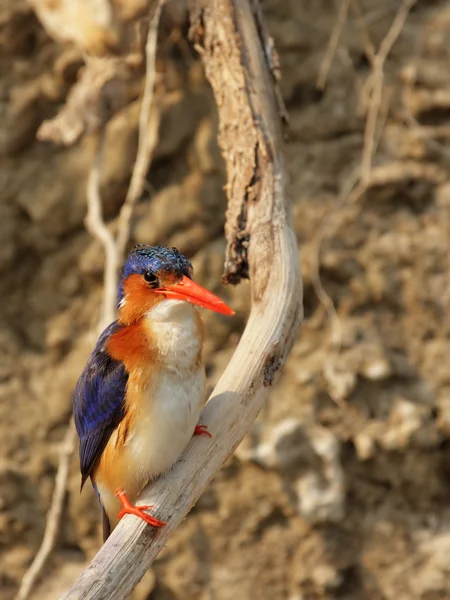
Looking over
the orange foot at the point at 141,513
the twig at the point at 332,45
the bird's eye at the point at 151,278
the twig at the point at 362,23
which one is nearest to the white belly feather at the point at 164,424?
the orange foot at the point at 141,513

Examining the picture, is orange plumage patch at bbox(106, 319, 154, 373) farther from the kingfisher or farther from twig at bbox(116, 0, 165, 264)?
twig at bbox(116, 0, 165, 264)

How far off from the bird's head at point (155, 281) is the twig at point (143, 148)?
96 centimetres

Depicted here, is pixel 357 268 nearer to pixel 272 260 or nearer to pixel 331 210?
pixel 331 210

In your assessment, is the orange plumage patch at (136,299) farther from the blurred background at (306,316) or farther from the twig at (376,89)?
the twig at (376,89)

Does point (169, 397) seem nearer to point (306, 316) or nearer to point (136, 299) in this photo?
point (136, 299)

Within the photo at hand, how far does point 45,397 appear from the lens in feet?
10.6

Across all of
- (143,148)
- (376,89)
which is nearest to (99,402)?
(143,148)

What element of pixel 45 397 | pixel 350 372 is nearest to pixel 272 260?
pixel 350 372

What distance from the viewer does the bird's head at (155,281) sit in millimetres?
2014

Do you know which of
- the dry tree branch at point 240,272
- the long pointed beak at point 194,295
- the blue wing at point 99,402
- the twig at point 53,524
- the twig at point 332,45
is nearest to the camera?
the dry tree branch at point 240,272

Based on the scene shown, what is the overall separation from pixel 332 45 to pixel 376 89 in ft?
0.79

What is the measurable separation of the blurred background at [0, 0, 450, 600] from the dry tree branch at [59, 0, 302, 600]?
30.7 inches

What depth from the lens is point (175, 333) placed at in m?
2.03

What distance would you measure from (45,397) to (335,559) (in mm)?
1233
